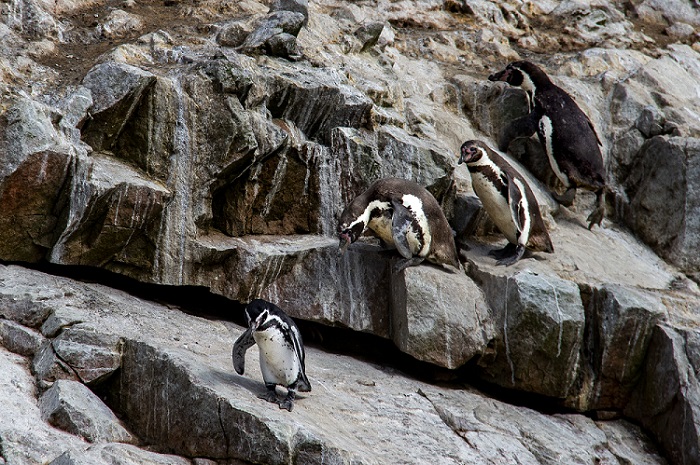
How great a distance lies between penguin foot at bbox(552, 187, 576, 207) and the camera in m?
9.25

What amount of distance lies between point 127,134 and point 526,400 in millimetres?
4332

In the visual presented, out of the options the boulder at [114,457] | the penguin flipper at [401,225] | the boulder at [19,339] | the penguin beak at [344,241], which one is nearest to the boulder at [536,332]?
the penguin flipper at [401,225]

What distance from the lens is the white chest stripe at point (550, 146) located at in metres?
9.18

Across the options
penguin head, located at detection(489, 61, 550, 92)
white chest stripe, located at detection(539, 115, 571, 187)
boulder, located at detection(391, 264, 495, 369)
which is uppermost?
penguin head, located at detection(489, 61, 550, 92)

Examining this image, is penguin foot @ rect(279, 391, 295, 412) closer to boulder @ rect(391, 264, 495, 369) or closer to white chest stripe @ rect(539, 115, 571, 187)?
boulder @ rect(391, 264, 495, 369)

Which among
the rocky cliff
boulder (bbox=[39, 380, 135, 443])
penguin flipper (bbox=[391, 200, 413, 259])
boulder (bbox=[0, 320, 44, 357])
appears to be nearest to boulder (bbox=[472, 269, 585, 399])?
the rocky cliff

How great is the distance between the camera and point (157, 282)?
729cm

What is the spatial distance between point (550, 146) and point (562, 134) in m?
0.18

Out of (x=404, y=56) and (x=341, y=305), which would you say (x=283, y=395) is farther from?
(x=404, y=56)

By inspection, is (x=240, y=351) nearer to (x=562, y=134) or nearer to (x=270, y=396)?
(x=270, y=396)

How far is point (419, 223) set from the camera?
7480 millimetres

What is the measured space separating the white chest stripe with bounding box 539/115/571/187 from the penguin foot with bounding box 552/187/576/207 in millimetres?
98

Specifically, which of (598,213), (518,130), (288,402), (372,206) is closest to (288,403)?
(288,402)

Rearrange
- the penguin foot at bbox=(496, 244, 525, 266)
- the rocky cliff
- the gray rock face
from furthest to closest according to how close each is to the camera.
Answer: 1. the penguin foot at bbox=(496, 244, 525, 266)
2. the rocky cliff
3. the gray rock face
